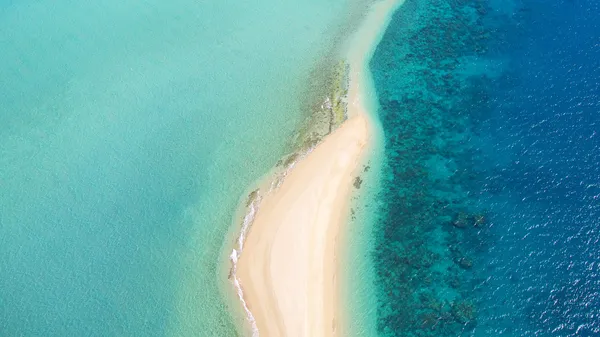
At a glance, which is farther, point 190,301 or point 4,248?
point 4,248

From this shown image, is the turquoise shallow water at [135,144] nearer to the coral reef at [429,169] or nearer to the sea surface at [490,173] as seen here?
the coral reef at [429,169]

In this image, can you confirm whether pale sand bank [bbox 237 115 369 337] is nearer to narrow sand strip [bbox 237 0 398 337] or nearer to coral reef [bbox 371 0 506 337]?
narrow sand strip [bbox 237 0 398 337]

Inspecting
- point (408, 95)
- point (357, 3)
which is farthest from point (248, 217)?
point (357, 3)

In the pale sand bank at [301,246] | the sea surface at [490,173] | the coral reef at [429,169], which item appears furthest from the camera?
the coral reef at [429,169]

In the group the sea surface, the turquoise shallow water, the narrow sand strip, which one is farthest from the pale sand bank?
the sea surface

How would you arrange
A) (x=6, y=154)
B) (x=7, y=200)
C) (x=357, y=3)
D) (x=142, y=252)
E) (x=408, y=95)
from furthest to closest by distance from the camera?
(x=357, y=3) < (x=408, y=95) < (x=6, y=154) < (x=7, y=200) < (x=142, y=252)

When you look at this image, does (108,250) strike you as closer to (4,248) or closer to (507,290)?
(4,248)

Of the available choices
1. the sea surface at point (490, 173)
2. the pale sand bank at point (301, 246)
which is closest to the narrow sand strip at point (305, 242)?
the pale sand bank at point (301, 246)
